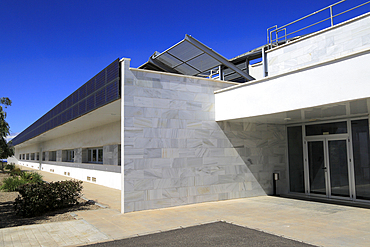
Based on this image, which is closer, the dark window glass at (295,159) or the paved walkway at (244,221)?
the paved walkway at (244,221)

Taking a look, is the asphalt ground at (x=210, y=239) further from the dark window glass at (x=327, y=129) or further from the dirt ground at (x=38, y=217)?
the dark window glass at (x=327, y=129)

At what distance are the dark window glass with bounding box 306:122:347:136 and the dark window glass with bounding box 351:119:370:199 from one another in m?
0.43

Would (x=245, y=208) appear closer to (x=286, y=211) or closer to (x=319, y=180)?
(x=286, y=211)

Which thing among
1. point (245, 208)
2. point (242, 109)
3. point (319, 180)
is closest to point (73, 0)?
point (242, 109)

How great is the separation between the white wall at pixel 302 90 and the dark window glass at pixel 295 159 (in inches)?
152

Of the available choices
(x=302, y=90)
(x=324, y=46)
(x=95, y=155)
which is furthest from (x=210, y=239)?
(x=95, y=155)

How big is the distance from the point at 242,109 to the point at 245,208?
3.36 meters

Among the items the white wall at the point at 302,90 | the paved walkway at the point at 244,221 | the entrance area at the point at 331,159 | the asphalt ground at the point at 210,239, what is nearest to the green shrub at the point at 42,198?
the paved walkway at the point at 244,221

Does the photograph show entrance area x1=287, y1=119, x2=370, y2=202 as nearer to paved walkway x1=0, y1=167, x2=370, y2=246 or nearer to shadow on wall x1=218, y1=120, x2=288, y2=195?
shadow on wall x1=218, y1=120, x2=288, y2=195

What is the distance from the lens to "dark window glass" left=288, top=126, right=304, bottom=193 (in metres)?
12.2

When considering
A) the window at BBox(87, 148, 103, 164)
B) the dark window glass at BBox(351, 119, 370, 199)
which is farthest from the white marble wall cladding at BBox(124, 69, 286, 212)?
the window at BBox(87, 148, 103, 164)

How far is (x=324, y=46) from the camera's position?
11805mm

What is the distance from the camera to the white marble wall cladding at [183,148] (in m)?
9.05

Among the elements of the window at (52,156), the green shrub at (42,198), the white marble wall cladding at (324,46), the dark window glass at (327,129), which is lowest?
the green shrub at (42,198)
